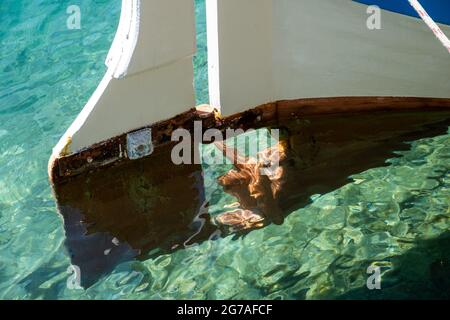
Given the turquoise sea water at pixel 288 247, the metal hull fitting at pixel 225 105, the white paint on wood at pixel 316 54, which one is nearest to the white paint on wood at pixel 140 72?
the metal hull fitting at pixel 225 105

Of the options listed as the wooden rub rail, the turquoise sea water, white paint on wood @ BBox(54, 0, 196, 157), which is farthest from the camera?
the wooden rub rail

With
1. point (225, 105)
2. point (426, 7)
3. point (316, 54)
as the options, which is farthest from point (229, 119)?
point (426, 7)

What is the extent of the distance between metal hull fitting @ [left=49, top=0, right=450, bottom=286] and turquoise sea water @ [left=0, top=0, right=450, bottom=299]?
9 centimetres

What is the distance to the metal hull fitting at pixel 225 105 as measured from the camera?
3.23 metres

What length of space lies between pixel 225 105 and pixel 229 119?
A: 10 cm

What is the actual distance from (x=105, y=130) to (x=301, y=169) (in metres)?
1.02

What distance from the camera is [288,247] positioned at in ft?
10.2

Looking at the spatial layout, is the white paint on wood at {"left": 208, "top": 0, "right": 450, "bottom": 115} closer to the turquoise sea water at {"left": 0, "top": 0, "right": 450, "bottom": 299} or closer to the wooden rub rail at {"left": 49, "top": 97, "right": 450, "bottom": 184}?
the wooden rub rail at {"left": 49, "top": 97, "right": 450, "bottom": 184}

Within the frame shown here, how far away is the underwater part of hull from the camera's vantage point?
3.21 metres

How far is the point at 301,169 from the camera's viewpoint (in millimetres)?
3568

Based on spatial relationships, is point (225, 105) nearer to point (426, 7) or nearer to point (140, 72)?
point (140, 72)

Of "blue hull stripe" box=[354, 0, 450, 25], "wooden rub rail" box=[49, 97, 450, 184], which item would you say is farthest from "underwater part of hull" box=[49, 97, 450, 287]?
"blue hull stripe" box=[354, 0, 450, 25]

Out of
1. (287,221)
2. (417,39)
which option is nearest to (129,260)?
A: (287,221)

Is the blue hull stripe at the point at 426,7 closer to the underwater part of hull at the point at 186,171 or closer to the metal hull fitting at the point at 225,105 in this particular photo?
the metal hull fitting at the point at 225,105
